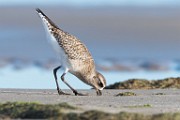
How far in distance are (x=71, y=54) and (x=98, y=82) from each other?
0.98 m

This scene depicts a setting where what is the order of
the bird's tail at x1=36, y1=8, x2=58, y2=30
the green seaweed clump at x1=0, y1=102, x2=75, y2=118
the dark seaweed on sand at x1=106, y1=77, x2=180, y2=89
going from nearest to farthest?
the green seaweed clump at x1=0, y1=102, x2=75, y2=118 → the bird's tail at x1=36, y1=8, x2=58, y2=30 → the dark seaweed on sand at x1=106, y1=77, x2=180, y2=89

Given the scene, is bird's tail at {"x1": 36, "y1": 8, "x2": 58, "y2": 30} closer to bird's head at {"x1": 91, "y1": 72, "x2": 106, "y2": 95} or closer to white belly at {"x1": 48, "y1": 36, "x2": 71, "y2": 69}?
white belly at {"x1": 48, "y1": 36, "x2": 71, "y2": 69}

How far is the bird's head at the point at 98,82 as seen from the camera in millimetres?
16828

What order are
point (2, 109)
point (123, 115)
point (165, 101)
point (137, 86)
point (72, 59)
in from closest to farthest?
point (123, 115) → point (2, 109) → point (165, 101) → point (72, 59) → point (137, 86)

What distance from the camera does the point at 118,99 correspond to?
1423 cm

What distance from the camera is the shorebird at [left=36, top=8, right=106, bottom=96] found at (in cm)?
1647

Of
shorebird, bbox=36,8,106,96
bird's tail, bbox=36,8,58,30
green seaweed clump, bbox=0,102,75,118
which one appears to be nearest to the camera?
green seaweed clump, bbox=0,102,75,118

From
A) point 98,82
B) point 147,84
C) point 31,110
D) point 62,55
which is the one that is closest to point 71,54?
point 62,55

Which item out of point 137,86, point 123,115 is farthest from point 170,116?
point 137,86

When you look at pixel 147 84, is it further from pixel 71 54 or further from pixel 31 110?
pixel 31 110

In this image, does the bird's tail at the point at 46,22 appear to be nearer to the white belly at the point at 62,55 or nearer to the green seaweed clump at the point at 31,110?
the white belly at the point at 62,55

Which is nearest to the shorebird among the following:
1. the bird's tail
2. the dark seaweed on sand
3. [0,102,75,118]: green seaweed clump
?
the bird's tail

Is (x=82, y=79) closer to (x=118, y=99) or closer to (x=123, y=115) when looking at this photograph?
(x=118, y=99)

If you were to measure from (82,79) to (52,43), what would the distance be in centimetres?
126
